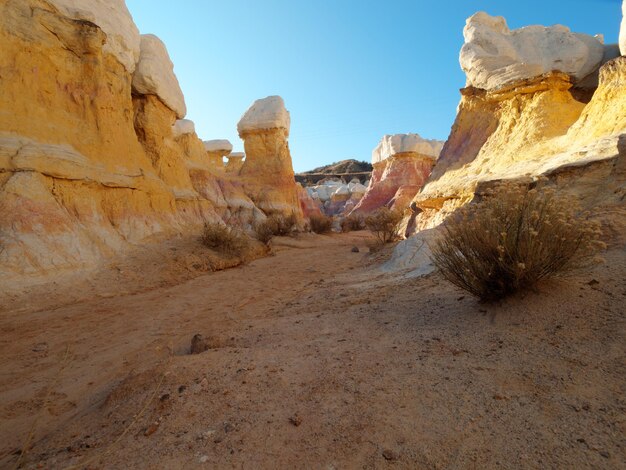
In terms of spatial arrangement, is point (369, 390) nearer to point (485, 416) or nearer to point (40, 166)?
point (485, 416)

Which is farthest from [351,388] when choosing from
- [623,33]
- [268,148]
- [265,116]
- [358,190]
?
[358,190]

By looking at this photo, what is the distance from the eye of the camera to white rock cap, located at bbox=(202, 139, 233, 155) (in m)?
24.4

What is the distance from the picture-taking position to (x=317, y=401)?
74.0 inches

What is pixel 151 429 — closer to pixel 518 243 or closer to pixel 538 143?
pixel 518 243

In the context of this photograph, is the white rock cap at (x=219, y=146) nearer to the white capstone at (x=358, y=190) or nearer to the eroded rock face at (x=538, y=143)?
the white capstone at (x=358, y=190)

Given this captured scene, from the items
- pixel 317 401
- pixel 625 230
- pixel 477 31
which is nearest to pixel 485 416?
pixel 317 401

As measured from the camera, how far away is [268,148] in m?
18.6

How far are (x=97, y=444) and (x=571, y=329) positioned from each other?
2798 millimetres

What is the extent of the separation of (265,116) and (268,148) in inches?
65.1

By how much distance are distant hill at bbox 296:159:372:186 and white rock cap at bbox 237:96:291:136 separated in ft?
116

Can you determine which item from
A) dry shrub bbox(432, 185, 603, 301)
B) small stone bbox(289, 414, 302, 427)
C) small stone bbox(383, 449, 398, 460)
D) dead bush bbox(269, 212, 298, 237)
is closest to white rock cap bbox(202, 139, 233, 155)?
dead bush bbox(269, 212, 298, 237)

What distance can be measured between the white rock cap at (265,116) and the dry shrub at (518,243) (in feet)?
54.4

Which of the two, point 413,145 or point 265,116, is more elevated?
point 265,116

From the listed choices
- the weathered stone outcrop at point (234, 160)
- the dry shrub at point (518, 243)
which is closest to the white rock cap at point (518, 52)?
the dry shrub at point (518, 243)
